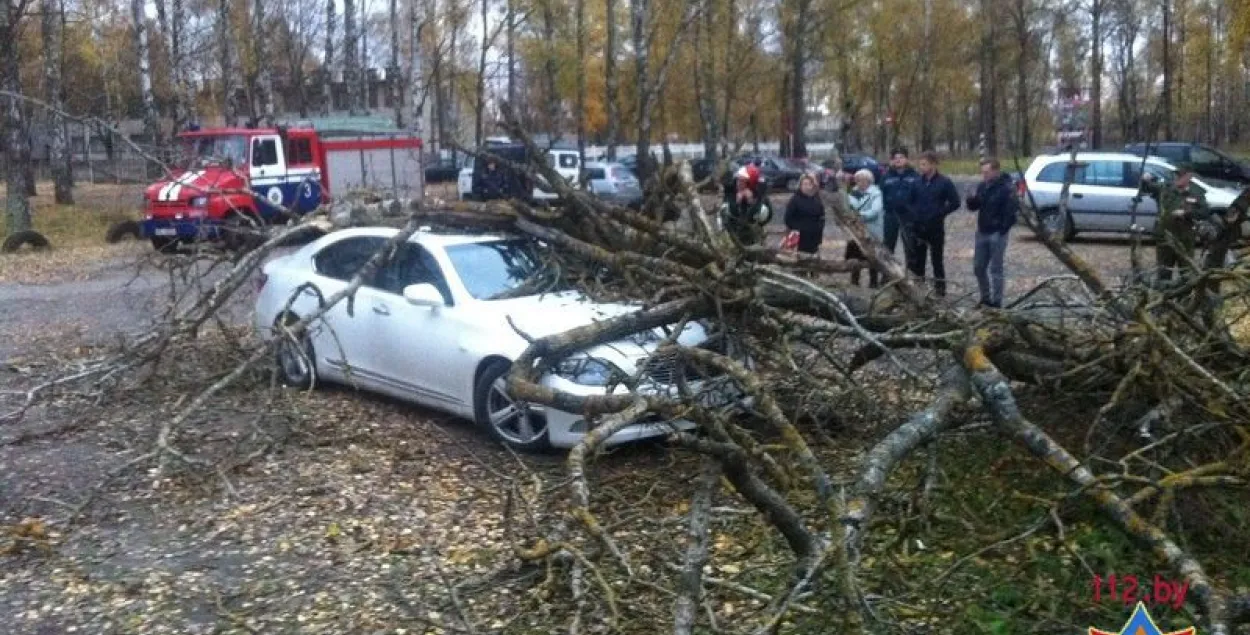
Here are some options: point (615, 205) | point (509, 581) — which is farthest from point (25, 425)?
point (509, 581)

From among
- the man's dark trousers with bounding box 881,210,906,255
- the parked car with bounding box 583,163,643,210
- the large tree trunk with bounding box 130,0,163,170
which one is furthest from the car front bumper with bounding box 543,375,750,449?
the large tree trunk with bounding box 130,0,163,170

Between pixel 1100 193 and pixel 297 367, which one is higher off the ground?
pixel 1100 193

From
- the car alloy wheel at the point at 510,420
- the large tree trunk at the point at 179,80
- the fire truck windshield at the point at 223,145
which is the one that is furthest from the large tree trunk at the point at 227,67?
the car alloy wheel at the point at 510,420

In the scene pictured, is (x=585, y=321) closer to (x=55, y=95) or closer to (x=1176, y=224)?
(x=1176, y=224)

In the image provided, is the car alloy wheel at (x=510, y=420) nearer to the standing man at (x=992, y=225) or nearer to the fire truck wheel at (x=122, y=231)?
the standing man at (x=992, y=225)

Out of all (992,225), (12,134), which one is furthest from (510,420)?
(12,134)

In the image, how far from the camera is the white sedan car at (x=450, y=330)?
7367mm

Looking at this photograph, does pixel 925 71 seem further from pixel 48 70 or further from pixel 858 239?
pixel 858 239

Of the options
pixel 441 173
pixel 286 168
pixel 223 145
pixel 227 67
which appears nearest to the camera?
pixel 223 145

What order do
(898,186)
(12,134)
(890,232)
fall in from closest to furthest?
(898,186) → (890,232) → (12,134)

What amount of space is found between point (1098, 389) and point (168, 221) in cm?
1734

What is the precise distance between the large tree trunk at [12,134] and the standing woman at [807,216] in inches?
581

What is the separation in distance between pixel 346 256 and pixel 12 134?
59.0ft

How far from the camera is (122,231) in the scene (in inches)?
935
